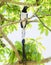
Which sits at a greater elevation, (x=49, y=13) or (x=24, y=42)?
(x=49, y=13)

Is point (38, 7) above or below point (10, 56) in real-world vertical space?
above

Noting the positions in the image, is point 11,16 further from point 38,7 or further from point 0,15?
point 38,7

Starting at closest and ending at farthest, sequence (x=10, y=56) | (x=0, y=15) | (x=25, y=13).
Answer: (x=25, y=13) < (x=10, y=56) < (x=0, y=15)

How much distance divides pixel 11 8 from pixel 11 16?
75mm

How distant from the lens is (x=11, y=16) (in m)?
1.22

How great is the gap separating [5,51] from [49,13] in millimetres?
300

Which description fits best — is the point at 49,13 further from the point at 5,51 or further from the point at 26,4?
the point at 5,51

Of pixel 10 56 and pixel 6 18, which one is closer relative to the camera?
pixel 10 56

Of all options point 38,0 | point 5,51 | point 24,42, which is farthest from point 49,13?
point 5,51

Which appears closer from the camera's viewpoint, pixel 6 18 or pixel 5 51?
pixel 5 51

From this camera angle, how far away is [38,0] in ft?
3.36

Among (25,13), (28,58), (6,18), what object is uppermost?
(25,13)

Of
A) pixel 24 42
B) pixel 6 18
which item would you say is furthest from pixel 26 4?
pixel 6 18

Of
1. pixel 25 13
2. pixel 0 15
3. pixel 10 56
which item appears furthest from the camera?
pixel 0 15
